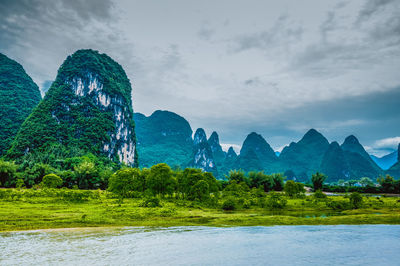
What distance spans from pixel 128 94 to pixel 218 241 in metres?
139

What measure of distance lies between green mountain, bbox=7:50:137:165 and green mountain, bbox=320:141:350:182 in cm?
12354

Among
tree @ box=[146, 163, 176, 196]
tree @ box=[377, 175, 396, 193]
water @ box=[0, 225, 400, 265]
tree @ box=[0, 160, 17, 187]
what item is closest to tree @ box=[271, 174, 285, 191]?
tree @ box=[377, 175, 396, 193]

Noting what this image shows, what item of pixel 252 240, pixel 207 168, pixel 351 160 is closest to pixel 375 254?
pixel 252 240

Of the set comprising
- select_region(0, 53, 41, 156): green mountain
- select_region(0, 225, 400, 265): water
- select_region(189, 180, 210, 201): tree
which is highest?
select_region(0, 53, 41, 156): green mountain

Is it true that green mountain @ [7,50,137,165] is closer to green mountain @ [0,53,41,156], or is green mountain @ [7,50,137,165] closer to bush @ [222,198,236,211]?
green mountain @ [0,53,41,156]

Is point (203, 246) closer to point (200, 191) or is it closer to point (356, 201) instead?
point (200, 191)

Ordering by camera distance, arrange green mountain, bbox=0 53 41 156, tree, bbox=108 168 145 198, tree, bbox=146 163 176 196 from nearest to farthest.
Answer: tree, bbox=146 163 176 196 → tree, bbox=108 168 145 198 → green mountain, bbox=0 53 41 156

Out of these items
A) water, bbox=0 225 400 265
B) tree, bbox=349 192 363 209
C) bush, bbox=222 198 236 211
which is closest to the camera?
water, bbox=0 225 400 265

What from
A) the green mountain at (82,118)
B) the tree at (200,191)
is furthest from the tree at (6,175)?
the tree at (200,191)

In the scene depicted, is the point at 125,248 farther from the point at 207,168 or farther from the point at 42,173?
the point at 207,168

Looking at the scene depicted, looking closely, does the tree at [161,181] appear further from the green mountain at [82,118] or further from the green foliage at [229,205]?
the green mountain at [82,118]

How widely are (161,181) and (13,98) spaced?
115 m

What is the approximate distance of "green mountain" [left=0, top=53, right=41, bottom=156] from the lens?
10288 centimetres

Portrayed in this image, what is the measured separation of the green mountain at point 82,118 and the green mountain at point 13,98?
14.2 meters
